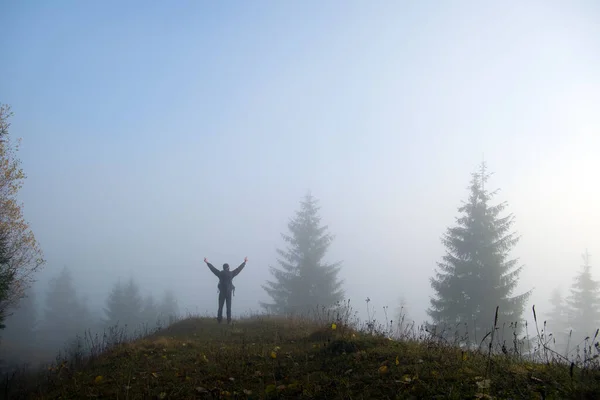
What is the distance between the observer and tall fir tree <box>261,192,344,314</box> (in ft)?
91.7

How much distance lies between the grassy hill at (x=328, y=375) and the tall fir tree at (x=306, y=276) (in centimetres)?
1948

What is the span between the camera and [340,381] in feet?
16.6

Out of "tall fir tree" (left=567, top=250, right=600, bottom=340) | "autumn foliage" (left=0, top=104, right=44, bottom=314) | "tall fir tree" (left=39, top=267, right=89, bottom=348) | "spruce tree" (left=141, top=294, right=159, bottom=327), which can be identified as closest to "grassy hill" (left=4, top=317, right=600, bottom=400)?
"autumn foliage" (left=0, top=104, right=44, bottom=314)

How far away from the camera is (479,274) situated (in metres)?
19.6

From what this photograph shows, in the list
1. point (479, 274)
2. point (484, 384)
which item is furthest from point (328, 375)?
point (479, 274)

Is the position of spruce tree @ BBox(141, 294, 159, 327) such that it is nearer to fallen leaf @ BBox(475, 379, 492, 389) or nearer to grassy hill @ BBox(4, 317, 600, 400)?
grassy hill @ BBox(4, 317, 600, 400)

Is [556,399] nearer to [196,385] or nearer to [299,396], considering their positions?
[299,396]

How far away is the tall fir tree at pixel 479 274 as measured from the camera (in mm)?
18891

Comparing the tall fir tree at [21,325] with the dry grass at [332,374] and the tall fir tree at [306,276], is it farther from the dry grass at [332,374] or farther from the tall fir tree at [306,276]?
the dry grass at [332,374]

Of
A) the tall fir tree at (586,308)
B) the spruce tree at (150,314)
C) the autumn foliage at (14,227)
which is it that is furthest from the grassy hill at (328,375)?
the spruce tree at (150,314)

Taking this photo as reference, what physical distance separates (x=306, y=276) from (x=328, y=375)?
2321 cm

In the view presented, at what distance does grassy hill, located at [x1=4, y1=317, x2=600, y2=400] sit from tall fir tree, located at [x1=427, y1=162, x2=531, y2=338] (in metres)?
13.7

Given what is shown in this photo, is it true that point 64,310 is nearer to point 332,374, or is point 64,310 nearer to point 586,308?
point 332,374

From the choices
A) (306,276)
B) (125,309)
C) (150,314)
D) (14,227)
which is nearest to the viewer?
(14,227)
